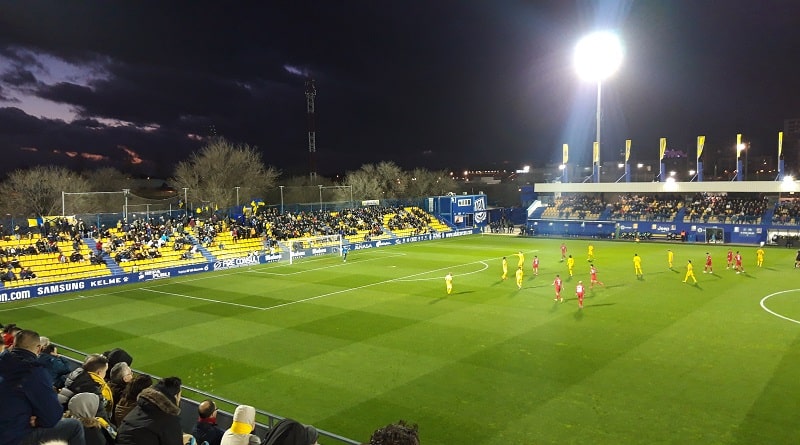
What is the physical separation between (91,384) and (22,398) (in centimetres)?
159

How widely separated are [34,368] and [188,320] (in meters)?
18.3

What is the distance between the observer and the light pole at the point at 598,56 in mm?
50150

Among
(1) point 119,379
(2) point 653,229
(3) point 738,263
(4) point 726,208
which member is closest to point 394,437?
(1) point 119,379

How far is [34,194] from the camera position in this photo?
5547cm

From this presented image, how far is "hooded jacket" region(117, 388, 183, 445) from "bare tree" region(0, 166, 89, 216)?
59.2 meters

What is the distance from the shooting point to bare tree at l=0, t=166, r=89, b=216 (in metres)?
55.6

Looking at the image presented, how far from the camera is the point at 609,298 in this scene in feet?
83.7

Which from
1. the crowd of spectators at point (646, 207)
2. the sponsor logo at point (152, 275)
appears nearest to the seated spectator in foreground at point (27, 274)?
the sponsor logo at point (152, 275)

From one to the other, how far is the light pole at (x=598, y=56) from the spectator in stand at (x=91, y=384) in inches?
2047

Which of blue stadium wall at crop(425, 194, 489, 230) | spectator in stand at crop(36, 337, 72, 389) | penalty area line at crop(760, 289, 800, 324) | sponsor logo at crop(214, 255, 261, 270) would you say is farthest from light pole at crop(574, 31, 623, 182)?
spectator in stand at crop(36, 337, 72, 389)

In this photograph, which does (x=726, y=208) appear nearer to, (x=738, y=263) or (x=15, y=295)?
(x=738, y=263)

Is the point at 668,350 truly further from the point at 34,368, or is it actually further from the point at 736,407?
the point at 34,368

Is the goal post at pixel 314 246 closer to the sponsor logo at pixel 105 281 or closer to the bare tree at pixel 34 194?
the sponsor logo at pixel 105 281

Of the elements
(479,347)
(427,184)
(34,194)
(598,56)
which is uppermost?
(598,56)
